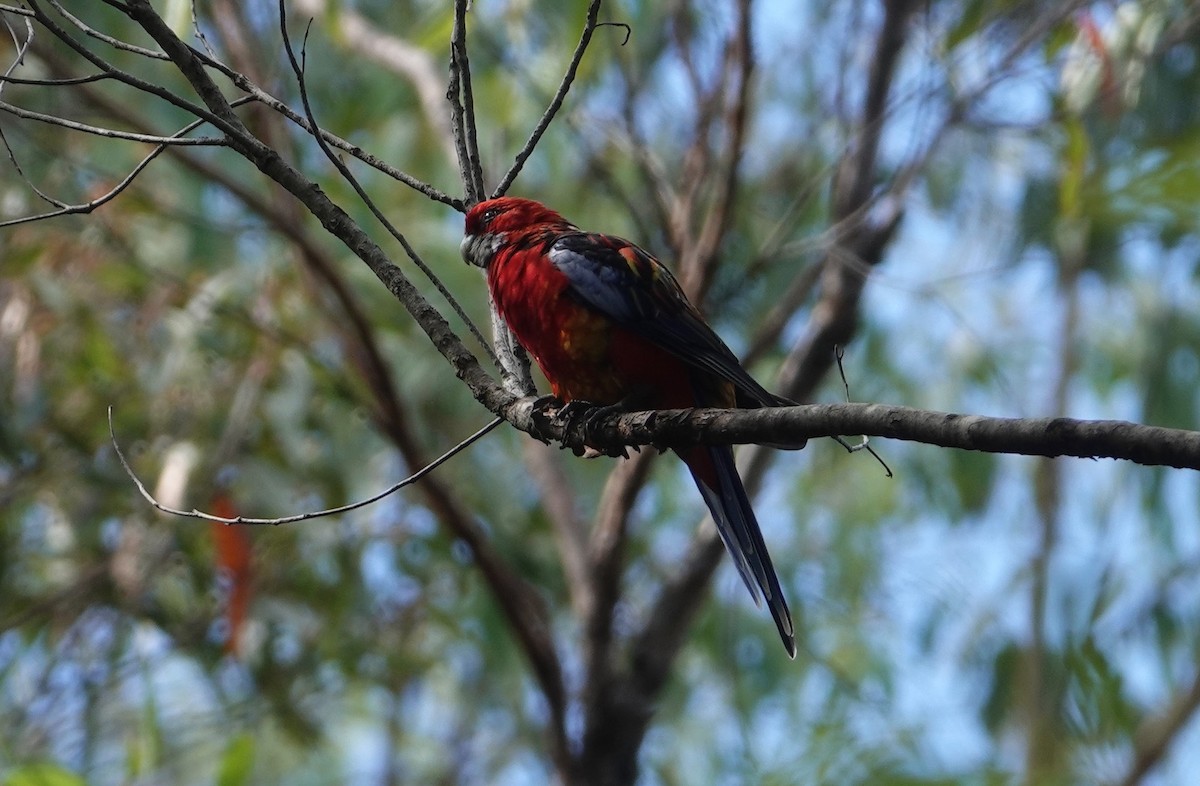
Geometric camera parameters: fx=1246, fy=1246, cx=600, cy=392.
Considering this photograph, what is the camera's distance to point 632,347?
116 inches

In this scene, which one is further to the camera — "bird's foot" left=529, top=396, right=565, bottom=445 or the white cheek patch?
the white cheek patch

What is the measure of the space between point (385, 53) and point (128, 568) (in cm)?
329

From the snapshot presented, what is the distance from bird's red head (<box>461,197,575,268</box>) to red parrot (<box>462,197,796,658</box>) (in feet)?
0.59

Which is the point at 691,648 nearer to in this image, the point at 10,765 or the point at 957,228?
the point at 957,228

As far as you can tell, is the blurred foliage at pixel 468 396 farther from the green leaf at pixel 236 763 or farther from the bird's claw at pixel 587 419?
the bird's claw at pixel 587 419

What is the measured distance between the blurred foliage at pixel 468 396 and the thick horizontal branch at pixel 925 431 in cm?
224

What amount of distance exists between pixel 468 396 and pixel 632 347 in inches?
136

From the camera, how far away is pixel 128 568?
5.27m

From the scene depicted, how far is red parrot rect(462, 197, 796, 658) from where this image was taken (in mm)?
2920

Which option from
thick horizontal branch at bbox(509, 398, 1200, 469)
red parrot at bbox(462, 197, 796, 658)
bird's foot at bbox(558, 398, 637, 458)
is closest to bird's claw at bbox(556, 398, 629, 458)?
bird's foot at bbox(558, 398, 637, 458)

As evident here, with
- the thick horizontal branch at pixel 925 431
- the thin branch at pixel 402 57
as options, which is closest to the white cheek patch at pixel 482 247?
the thick horizontal branch at pixel 925 431

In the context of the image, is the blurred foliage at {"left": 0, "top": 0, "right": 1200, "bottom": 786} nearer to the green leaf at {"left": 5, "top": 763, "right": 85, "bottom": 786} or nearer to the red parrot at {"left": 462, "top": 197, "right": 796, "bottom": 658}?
the green leaf at {"left": 5, "top": 763, "right": 85, "bottom": 786}

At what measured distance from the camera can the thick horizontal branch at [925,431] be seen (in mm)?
1507

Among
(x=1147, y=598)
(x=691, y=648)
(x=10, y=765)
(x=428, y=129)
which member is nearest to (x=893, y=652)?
(x=691, y=648)
